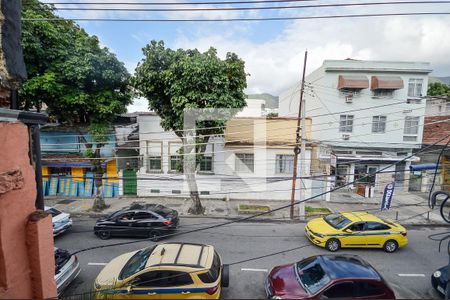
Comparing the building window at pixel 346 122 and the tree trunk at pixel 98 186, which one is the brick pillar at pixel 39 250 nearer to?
the tree trunk at pixel 98 186

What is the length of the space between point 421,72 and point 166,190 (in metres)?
18.6

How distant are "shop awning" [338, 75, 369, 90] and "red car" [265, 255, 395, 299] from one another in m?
12.9

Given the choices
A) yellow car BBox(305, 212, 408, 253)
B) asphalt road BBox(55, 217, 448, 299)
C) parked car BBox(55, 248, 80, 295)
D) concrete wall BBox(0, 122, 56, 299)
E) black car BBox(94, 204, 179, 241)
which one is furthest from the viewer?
black car BBox(94, 204, 179, 241)

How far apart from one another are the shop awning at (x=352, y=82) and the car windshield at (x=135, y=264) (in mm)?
15491

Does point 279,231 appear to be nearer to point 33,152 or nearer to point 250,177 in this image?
point 250,177

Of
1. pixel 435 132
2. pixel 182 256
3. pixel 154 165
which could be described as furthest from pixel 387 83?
pixel 182 256

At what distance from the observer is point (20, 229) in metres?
2.70

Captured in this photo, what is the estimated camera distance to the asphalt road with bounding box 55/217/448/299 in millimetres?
7791

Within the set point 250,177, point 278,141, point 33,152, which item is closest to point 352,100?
point 278,141

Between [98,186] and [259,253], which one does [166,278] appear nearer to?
[259,253]

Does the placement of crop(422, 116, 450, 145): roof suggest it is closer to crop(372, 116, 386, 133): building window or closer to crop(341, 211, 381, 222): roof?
crop(372, 116, 386, 133): building window

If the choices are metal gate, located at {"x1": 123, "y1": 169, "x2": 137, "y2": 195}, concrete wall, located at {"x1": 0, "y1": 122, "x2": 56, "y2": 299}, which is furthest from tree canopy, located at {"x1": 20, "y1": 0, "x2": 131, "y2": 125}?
concrete wall, located at {"x1": 0, "y1": 122, "x2": 56, "y2": 299}

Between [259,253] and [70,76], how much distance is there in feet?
37.6

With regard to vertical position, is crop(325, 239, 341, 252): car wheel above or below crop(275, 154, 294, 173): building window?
below
